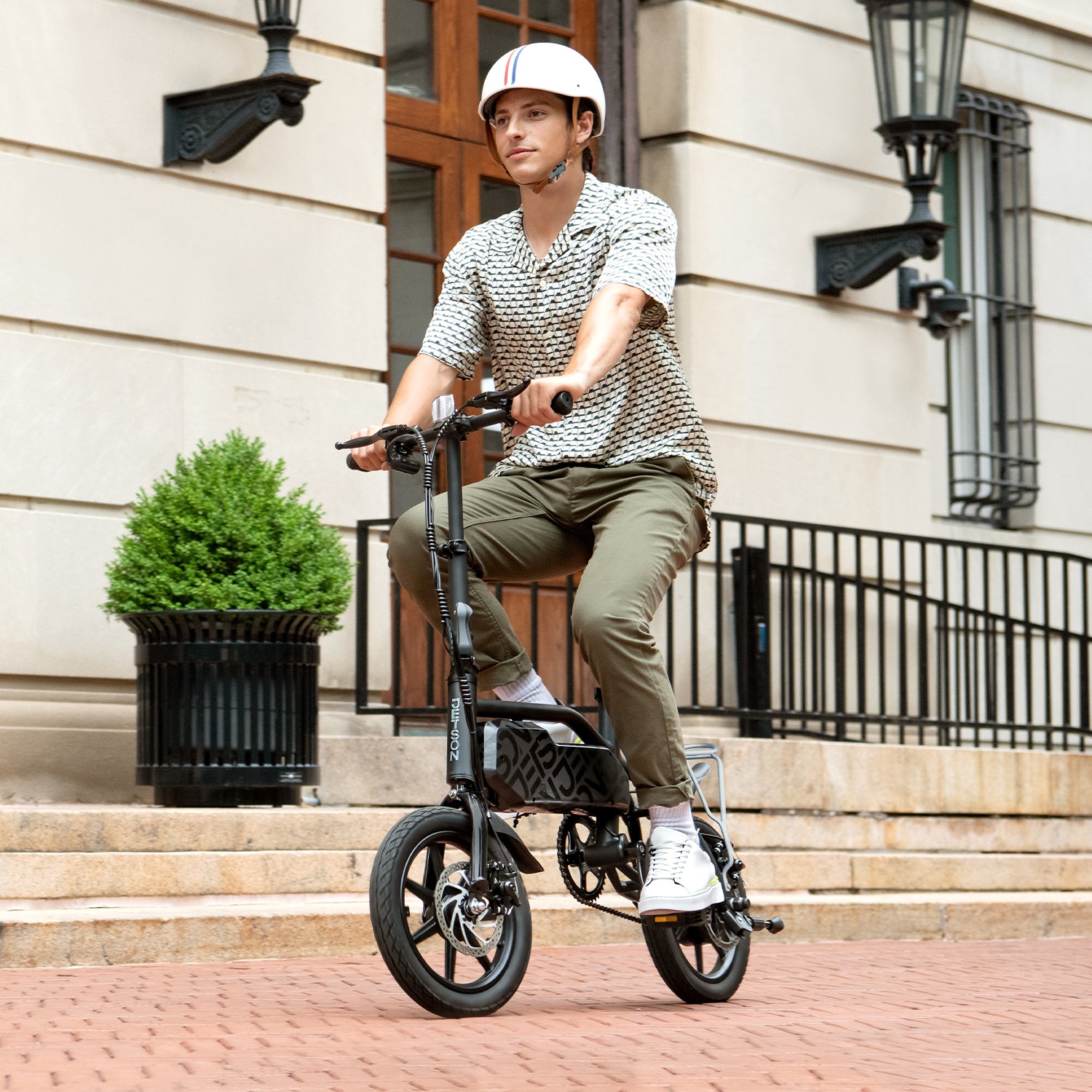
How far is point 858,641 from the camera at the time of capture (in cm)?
938

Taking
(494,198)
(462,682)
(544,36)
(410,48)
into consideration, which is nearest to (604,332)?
(462,682)

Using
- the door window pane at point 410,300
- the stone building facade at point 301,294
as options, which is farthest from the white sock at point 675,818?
the door window pane at point 410,300

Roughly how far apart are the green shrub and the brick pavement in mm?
1638

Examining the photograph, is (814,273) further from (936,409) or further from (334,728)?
(334,728)

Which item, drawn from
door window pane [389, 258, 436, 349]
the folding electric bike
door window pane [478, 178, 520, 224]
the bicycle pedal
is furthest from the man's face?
door window pane [478, 178, 520, 224]

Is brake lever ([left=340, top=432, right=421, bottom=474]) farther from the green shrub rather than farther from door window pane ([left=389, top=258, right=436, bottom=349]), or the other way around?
door window pane ([left=389, top=258, right=436, bottom=349])

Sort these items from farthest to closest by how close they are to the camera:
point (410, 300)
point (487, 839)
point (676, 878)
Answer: point (410, 300), point (676, 878), point (487, 839)

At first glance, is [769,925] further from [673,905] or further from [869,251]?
[869,251]

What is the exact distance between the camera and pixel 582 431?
5.01 m

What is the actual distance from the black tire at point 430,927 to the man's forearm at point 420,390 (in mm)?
990

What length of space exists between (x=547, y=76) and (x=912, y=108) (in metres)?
6.32

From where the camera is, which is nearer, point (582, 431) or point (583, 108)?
point (583, 108)

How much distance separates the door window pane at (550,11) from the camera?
415 inches

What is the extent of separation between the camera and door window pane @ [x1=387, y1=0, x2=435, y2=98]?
9812 mm
